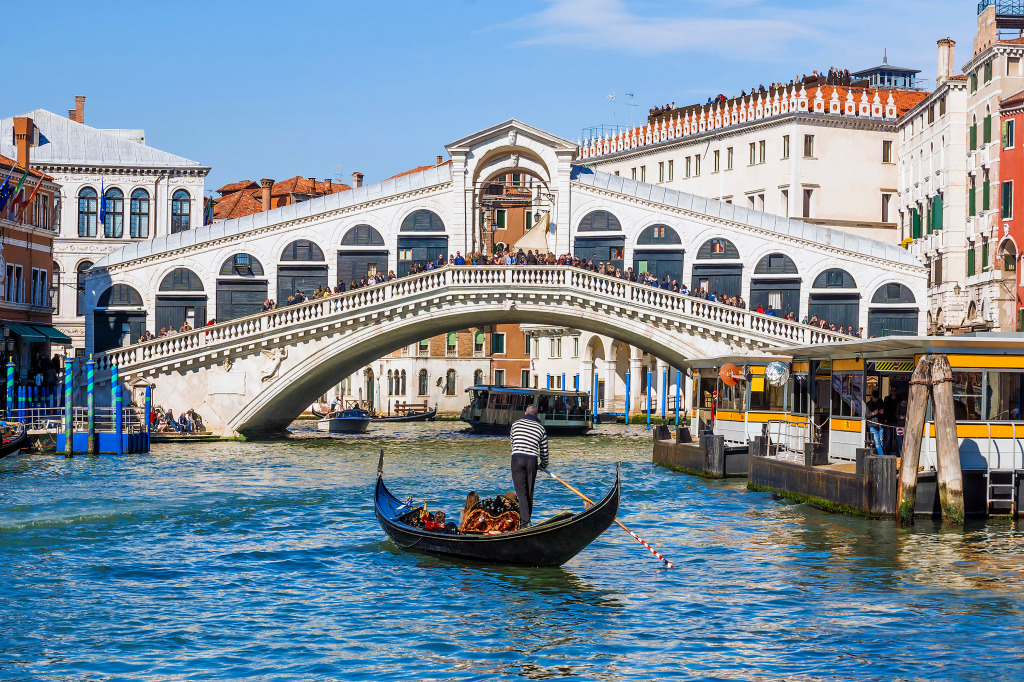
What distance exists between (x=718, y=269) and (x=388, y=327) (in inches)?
365

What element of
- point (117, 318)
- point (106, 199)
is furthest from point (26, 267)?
point (106, 199)

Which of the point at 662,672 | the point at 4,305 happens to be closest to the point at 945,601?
the point at 662,672

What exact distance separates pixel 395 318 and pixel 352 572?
1836 cm

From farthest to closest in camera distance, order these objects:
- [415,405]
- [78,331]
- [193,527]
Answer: [415,405], [78,331], [193,527]

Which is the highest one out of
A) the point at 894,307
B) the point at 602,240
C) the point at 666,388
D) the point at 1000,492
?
the point at 602,240

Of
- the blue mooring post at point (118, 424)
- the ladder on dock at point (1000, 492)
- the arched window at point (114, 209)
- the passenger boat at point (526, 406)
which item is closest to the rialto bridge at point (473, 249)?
the blue mooring post at point (118, 424)

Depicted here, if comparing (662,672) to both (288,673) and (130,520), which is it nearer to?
(288,673)

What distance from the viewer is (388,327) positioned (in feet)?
109

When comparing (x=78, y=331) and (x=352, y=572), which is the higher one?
(x=78, y=331)

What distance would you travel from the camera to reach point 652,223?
121ft

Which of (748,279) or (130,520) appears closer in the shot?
(130,520)

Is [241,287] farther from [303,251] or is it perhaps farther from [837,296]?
[837,296]

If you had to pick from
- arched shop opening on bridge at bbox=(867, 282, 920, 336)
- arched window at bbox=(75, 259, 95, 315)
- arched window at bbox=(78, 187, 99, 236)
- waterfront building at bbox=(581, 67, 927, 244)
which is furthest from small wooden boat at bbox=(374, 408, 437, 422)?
arched shop opening on bridge at bbox=(867, 282, 920, 336)

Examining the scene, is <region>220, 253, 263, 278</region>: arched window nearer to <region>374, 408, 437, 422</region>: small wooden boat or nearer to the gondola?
<region>374, 408, 437, 422</region>: small wooden boat
